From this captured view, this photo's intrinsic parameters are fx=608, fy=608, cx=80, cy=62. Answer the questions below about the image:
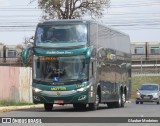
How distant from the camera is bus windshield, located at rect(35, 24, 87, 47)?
27203 mm

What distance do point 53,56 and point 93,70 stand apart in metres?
2.04

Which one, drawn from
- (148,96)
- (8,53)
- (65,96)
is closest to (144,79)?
(8,53)

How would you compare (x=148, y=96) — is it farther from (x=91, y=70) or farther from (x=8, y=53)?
(x=8, y=53)

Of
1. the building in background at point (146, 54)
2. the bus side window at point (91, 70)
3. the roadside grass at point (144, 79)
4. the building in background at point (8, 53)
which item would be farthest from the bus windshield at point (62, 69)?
the building in background at point (146, 54)

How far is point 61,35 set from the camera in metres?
27.3

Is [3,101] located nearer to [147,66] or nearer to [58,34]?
[58,34]

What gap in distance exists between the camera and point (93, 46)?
27.8m

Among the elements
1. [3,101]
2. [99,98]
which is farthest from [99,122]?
[3,101]

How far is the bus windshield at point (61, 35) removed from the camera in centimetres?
2720

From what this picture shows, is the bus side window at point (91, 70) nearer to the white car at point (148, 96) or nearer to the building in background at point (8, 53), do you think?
the white car at point (148, 96)

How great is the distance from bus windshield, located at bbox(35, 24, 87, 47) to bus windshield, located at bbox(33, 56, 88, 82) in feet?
2.13

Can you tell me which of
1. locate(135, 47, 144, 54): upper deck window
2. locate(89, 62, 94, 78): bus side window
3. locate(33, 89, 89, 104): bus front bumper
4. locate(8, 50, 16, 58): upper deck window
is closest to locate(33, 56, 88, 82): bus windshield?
locate(89, 62, 94, 78): bus side window

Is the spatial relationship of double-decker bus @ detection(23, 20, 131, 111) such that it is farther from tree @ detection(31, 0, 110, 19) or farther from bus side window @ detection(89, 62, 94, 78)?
tree @ detection(31, 0, 110, 19)

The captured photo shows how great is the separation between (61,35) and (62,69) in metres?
1.53
